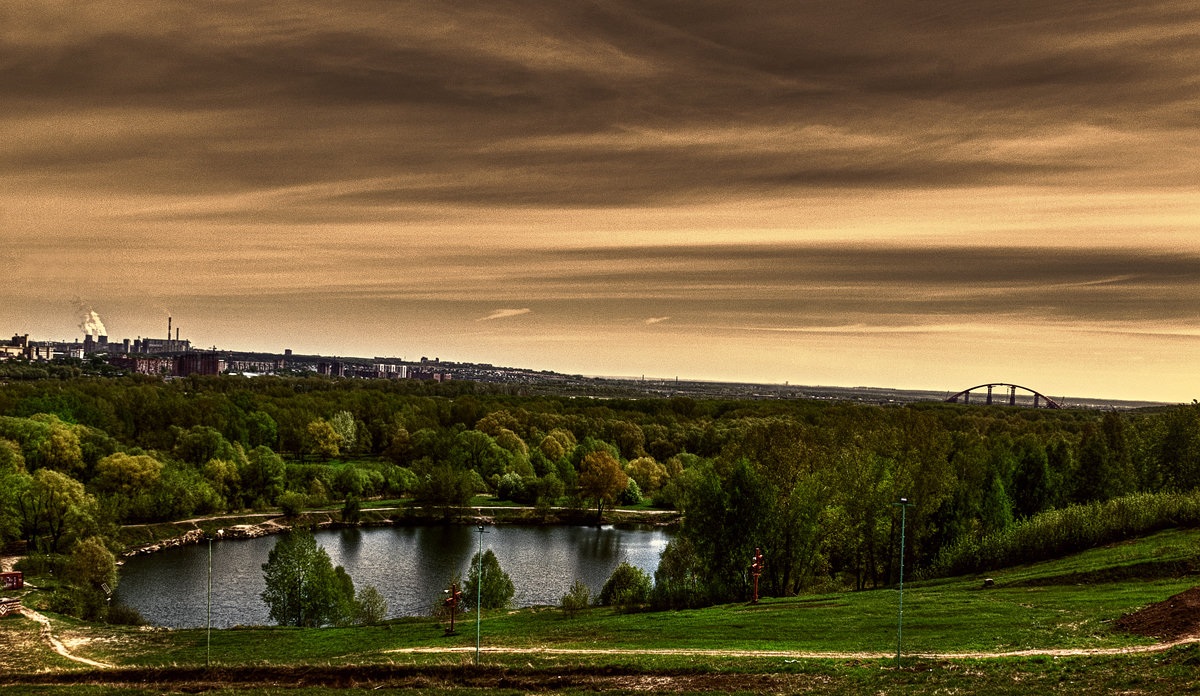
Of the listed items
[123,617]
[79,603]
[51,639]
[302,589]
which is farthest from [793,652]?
[79,603]

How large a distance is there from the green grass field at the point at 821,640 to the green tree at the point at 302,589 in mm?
6870

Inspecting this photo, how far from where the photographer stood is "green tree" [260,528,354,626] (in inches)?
2320

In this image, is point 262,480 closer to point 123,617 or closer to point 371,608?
point 123,617

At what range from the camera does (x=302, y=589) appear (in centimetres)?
5916

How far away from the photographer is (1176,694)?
23.7 m

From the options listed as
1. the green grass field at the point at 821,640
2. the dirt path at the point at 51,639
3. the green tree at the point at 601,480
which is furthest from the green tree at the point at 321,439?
the green grass field at the point at 821,640

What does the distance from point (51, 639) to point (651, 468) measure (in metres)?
106

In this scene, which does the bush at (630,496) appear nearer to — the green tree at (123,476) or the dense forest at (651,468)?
the dense forest at (651,468)

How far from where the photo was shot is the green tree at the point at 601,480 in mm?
123688

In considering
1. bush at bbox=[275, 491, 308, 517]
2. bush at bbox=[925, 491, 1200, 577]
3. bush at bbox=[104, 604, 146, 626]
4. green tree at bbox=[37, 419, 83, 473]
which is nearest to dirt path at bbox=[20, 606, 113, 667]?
bush at bbox=[104, 604, 146, 626]

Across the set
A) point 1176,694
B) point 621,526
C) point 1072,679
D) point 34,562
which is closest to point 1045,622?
point 1072,679

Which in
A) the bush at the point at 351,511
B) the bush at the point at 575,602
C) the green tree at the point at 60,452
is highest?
the green tree at the point at 60,452

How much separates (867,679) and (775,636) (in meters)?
8.71

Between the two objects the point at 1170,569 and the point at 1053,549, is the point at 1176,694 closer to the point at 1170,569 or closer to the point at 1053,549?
the point at 1170,569
